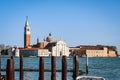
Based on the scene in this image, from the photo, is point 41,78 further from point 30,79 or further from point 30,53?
point 30,53

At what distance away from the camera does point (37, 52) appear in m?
143

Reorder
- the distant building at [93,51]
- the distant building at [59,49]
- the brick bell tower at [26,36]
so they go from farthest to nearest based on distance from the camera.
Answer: the distant building at [93,51], the brick bell tower at [26,36], the distant building at [59,49]

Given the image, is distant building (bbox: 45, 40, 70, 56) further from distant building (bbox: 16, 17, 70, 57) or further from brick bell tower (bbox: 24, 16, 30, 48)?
brick bell tower (bbox: 24, 16, 30, 48)

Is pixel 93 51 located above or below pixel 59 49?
below

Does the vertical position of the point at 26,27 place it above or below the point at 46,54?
above

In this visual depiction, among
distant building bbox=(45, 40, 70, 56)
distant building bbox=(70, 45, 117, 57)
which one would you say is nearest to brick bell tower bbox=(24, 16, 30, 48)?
distant building bbox=(45, 40, 70, 56)

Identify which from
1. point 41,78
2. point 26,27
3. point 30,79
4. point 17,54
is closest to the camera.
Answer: point 41,78

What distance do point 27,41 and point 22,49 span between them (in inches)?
167

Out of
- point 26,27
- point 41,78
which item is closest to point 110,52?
point 26,27

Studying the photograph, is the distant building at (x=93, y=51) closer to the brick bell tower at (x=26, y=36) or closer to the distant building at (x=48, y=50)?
the distant building at (x=48, y=50)

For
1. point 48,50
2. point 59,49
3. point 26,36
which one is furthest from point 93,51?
point 26,36

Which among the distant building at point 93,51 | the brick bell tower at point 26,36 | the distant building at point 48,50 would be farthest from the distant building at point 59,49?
the brick bell tower at point 26,36

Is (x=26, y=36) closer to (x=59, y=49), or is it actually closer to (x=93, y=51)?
(x=59, y=49)

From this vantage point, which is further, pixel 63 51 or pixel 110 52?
pixel 110 52
